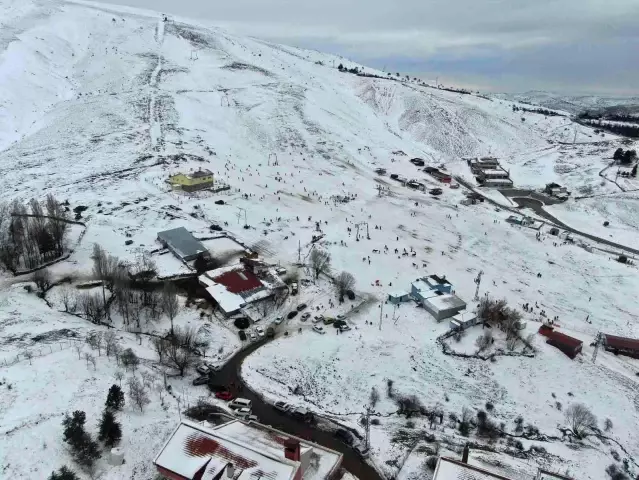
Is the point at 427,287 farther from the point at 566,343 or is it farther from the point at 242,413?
the point at 242,413

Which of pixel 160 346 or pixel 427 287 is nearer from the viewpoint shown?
pixel 160 346

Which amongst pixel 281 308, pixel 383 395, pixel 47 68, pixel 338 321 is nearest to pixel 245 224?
pixel 281 308

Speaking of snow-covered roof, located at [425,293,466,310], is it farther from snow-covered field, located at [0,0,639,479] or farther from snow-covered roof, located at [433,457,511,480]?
snow-covered roof, located at [433,457,511,480]

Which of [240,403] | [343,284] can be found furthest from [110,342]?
[343,284]

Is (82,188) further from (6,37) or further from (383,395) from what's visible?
(6,37)

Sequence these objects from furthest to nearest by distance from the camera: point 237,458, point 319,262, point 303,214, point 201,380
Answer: point 303,214, point 319,262, point 201,380, point 237,458

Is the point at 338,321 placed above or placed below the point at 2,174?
below

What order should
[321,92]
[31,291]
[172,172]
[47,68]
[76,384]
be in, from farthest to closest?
[321,92] → [47,68] → [172,172] → [31,291] → [76,384]
